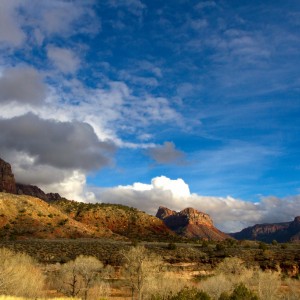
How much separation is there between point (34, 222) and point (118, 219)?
3681 centimetres

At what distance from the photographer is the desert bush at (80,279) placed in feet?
164

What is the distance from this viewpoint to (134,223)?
12612cm

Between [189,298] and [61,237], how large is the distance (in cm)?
6893

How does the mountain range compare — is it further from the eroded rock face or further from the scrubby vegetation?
the eroded rock face

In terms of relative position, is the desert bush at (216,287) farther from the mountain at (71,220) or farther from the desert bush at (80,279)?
the mountain at (71,220)

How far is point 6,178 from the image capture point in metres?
188

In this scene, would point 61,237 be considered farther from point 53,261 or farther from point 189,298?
point 189,298

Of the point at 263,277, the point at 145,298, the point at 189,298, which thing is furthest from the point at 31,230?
the point at 189,298

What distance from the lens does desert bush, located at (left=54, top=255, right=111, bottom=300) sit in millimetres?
50125

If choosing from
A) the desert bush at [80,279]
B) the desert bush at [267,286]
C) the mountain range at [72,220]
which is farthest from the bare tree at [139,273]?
the mountain range at [72,220]

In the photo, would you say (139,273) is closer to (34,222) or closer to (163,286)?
(163,286)

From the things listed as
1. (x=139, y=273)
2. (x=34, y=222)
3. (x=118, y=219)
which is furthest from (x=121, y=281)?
(x=118, y=219)

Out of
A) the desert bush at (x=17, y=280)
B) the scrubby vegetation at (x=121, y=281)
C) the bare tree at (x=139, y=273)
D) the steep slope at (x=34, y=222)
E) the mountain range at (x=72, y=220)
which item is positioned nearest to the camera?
the desert bush at (x=17, y=280)

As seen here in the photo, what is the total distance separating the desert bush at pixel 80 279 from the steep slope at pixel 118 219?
203ft
